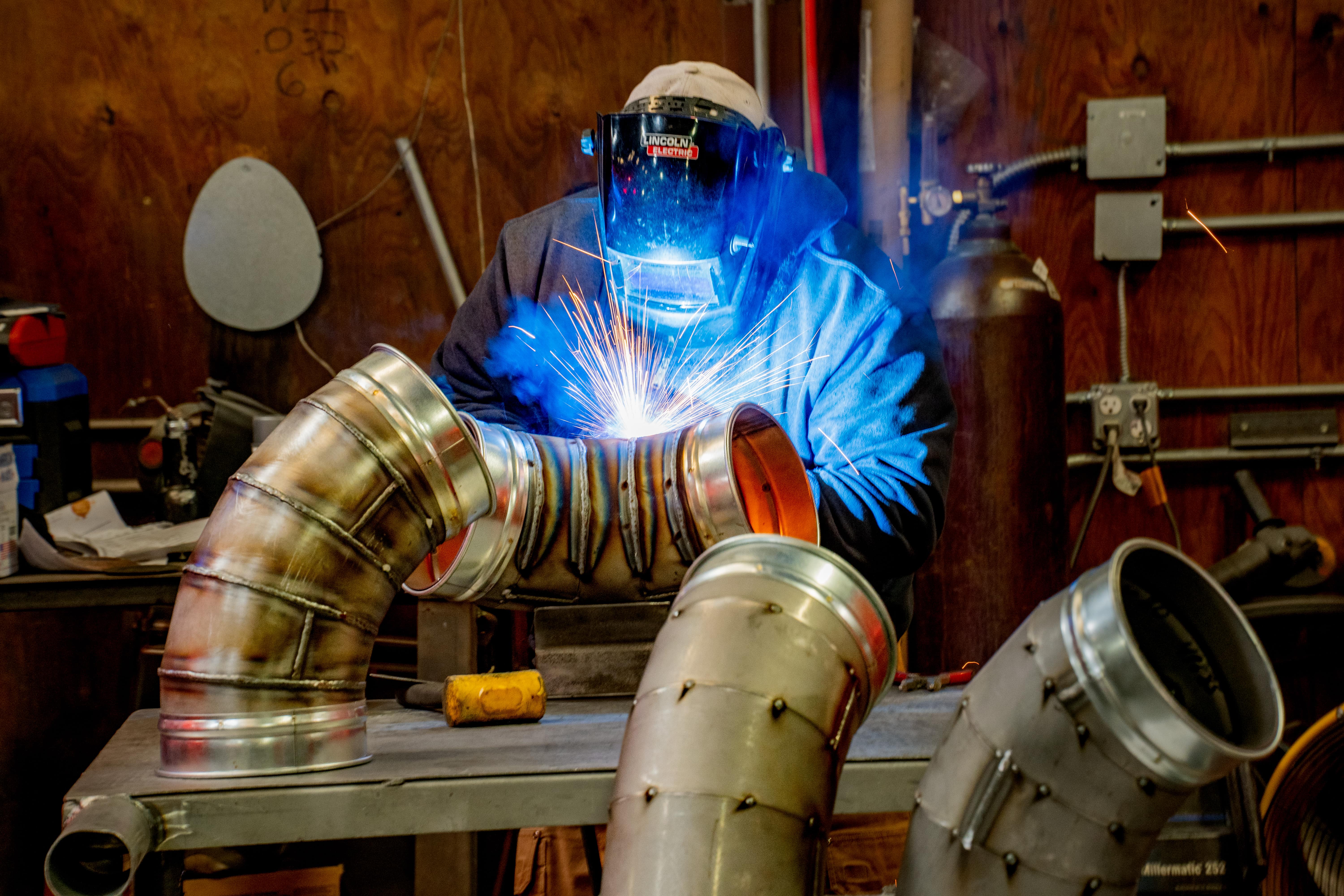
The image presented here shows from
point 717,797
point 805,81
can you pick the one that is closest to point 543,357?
point 805,81

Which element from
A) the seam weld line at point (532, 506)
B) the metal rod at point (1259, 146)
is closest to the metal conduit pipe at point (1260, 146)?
the metal rod at point (1259, 146)

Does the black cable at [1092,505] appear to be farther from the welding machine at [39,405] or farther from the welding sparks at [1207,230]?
the welding machine at [39,405]

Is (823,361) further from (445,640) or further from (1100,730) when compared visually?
(1100,730)

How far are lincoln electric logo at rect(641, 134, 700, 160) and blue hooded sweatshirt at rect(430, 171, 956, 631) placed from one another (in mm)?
280

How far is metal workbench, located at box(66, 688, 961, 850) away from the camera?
1.26 meters

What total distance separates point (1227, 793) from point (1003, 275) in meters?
1.38

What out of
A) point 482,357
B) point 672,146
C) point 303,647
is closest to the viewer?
point 303,647

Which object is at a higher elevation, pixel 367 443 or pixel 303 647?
pixel 367 443

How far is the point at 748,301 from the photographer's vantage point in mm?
2205

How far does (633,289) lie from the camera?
2125 millimetres

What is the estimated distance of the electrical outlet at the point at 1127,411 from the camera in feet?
10.1

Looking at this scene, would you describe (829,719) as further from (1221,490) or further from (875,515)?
(1221,490)

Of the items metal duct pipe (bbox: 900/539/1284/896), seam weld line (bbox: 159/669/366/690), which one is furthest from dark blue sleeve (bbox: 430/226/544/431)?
metal duct pipe (bbox: 900/539/1284/896)

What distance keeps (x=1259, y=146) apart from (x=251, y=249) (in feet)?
9.57
